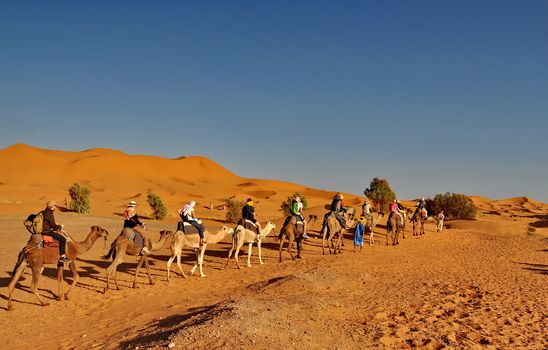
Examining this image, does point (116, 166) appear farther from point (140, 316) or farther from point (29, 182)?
point (140, 316)

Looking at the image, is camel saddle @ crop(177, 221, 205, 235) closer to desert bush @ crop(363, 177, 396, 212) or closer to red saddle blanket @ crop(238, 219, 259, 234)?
red saddle blanket @ crop(238, 219, 259, 234)

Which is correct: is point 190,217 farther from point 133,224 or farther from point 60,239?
point 60,239

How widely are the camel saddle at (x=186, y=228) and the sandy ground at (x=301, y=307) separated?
1.58 m

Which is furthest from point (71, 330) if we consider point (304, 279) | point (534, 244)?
point (534, 244)

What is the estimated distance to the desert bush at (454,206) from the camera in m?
49.4

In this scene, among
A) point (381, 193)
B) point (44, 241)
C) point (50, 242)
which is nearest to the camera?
point (44, 241)

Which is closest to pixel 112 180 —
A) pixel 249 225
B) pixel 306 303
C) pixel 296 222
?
pixel 296 222

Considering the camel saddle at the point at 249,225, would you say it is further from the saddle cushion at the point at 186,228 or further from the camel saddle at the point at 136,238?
the camel saddle at the point at 136,238

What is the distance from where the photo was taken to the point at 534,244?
89.7ft

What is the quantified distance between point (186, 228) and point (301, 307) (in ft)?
22.2

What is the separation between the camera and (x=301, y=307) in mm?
10758

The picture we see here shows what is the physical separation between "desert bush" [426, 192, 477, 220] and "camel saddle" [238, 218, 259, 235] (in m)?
35.4

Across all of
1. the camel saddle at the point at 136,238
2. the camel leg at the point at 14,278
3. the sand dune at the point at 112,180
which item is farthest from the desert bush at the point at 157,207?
the camel leg at the point at 14,278

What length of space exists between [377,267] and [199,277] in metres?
6.68
